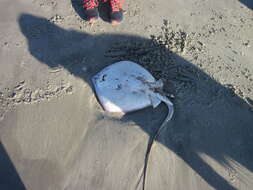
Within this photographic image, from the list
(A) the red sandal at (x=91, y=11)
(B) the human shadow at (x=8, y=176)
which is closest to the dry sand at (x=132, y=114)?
(B) the human shadow at (x=8, y=176)

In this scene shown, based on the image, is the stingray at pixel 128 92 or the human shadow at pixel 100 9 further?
the human shadow at pixel 100 9

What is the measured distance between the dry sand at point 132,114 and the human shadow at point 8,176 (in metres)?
0.01

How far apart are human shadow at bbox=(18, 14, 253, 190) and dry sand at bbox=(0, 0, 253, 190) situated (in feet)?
0.04

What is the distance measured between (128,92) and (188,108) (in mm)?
825

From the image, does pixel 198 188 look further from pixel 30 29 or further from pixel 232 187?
pixel 30 29

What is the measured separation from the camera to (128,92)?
11.4ft

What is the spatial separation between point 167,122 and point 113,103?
2.31ft

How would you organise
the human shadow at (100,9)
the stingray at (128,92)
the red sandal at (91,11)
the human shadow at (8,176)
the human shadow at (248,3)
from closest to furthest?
the human shadow at (8,176)
the stingray at (128,92)
the red sandal at (91,11)
the human shadow at (100,9)
the human shadow at (248,3)

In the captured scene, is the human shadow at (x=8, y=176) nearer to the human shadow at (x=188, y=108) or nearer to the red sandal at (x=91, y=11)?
the human shadow at (x=188, y=108)

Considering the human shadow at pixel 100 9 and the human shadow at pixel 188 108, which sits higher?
the human shadow at pixel 100 9

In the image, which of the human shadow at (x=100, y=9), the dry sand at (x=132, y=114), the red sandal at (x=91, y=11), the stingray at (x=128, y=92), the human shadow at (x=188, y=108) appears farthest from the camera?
the human shadow at (x=100, y=9)

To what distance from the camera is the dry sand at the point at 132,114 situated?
320 cm

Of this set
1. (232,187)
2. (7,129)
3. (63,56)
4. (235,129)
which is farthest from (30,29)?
(232,187)

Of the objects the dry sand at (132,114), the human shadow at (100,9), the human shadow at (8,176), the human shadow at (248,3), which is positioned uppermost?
the human shadow at (248,3)
